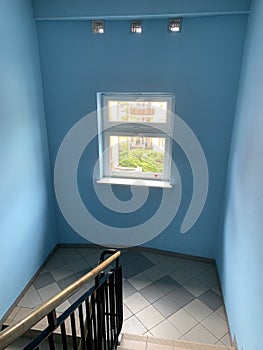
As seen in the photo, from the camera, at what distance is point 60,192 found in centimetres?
334

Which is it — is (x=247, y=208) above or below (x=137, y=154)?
below

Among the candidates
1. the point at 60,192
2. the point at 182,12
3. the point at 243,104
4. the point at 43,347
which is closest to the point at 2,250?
the point at 43,347

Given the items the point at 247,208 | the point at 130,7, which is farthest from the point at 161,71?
the point at 247,208

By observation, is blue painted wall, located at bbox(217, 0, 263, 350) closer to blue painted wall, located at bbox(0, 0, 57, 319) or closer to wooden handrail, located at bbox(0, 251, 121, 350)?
wooden handrail, located at bbox(0, 251, 121, 350)

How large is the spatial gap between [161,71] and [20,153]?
1.65 meters

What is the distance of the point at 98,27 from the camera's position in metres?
2.65

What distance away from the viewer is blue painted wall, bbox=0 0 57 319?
2.30m

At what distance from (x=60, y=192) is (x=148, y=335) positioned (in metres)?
1.89

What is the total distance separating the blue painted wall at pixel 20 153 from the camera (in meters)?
2.30

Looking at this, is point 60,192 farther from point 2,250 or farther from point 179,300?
point 179,300

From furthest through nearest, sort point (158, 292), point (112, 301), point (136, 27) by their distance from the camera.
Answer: point (158, 292) → point (136, 27) → point (112, 301)

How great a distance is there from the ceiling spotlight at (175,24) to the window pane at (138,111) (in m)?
0.71

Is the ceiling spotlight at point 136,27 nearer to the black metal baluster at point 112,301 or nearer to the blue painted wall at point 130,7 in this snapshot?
the blue painted wall at point 130,7

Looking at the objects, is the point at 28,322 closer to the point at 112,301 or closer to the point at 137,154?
the point at 112,301
